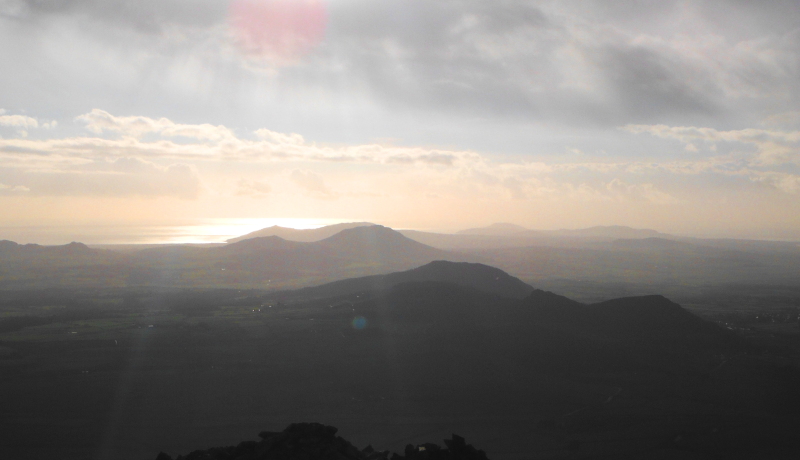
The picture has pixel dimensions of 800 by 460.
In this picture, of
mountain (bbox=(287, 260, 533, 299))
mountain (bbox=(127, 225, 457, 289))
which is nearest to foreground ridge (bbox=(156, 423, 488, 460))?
mountain (bbox=(287, 260, 533, 299))

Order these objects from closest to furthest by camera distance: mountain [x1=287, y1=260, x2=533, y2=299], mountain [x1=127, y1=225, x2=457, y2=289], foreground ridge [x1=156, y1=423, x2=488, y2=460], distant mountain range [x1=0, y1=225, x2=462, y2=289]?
foreground ridge [x1=156, y1=423, x2=488, y2=460] → mountain [x1=287, y1=260, x2=533, y2=299] → distant mountain range [x1=0, y1=225, x2=462, y2=289] → mountain [x1=127, y1=225, x2=457, y2=289]

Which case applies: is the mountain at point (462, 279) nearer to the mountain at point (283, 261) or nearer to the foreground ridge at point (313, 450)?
the mountain at point (283, 261)

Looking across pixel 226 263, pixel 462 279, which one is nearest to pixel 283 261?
pixel 226 263

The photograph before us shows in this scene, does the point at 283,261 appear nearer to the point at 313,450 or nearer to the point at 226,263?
the point at 226,263

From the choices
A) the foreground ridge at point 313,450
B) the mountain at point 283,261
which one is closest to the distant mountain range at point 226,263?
the mountain at point 283,261

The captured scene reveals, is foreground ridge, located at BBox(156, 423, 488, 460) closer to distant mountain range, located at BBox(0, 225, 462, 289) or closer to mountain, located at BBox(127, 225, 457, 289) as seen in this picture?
mountain, located at BBox(127, 225, 457, 289)

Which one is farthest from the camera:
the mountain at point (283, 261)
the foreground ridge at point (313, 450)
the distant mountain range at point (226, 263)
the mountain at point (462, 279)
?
the mountain at point (283, 261)

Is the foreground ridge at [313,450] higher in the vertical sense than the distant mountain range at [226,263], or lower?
lower

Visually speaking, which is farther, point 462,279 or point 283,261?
point 283,261

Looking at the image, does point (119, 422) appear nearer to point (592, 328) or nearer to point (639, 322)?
point (592, 328)
